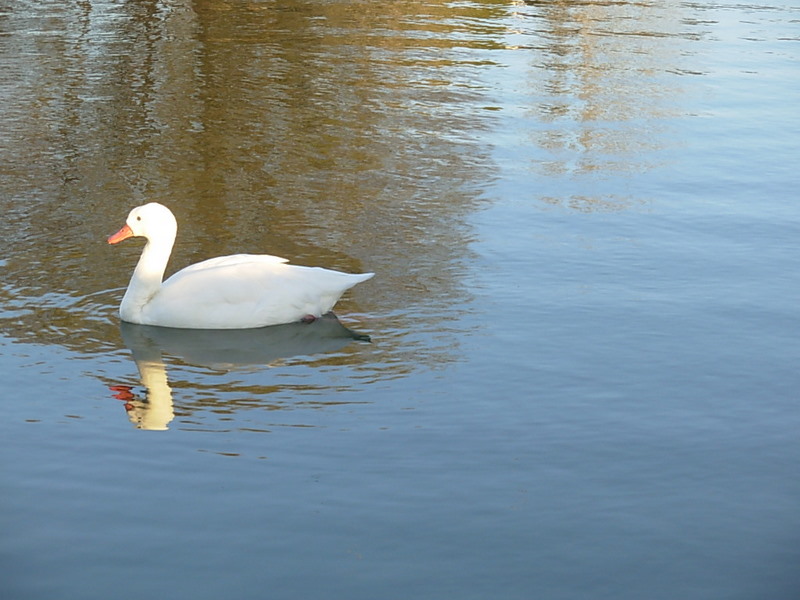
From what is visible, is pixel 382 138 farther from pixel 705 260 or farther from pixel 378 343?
pixel 378 343

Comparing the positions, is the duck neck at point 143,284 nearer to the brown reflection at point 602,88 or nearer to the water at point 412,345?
the water at point 412,345

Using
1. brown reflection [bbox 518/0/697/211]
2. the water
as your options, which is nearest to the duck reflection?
the water

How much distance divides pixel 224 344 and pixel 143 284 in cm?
73

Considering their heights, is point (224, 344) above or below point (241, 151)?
below

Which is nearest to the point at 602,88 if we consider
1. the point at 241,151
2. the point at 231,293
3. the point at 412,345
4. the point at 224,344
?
the point at 241,151

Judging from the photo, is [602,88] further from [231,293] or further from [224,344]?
[224,344]

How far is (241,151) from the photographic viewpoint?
13.0 m

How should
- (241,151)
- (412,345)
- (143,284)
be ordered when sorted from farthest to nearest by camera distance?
1. (241,151)
2. (143,284)
3. (412,345)

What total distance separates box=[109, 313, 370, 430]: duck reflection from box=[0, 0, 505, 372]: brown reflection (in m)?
0.25

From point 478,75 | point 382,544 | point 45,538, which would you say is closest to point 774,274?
point 382,544

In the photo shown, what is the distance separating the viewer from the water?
225 inches

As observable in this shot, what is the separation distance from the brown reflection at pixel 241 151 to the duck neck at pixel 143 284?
19cm

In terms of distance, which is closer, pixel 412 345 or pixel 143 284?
pixel 412 345

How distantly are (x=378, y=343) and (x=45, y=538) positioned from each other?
2991 millimetres
